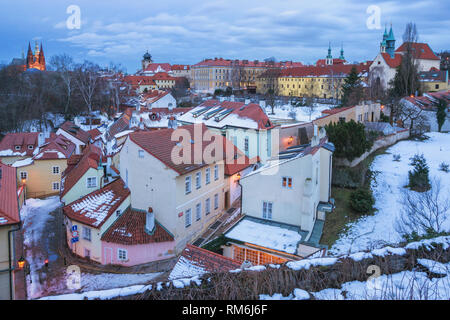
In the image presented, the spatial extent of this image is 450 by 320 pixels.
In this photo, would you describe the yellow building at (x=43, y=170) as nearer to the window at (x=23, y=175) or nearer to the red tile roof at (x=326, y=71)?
the window at (x=23, y=175)

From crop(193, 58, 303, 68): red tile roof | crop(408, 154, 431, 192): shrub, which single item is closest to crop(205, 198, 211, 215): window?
crop(408, 154, 431, 192): shrub

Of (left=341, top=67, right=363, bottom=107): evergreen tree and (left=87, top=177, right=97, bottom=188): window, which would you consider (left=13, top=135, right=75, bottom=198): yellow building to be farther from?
(left=341, top=67, right=363, bottom=107): evergreen tree

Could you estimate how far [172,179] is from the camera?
664 inches

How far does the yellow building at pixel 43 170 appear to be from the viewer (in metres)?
27.9

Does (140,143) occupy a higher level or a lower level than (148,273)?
higher

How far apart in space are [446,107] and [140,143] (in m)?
34.0

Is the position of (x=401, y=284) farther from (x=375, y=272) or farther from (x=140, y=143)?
(x=140, y=143)

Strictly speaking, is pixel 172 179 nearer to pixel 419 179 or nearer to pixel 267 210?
pixel 267 210

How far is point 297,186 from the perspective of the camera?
16156 mm

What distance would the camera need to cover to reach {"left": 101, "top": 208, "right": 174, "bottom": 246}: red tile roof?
1677 cm

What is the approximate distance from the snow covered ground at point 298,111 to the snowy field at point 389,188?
18.7 metres

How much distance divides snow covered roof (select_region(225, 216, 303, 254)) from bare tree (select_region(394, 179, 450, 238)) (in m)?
4.42

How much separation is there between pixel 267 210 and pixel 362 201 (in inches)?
221
